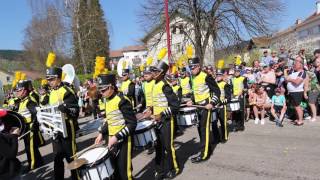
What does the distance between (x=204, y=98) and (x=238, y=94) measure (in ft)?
11.2

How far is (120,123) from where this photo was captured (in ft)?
16.9

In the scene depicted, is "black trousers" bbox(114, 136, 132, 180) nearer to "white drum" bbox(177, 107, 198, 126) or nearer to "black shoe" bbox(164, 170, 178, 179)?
"black shoe" bbox(164, 170, 178, 179)

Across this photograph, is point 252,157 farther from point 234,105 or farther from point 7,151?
point 7,151

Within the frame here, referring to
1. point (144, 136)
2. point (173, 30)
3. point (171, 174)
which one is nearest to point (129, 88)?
point (171, 174)

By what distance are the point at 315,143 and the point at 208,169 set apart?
285 centimetres

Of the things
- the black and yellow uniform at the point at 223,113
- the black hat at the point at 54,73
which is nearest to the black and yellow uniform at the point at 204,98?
the black and yellow uniform at the point at 223,113

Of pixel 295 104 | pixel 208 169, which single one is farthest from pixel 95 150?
pixel 295 104

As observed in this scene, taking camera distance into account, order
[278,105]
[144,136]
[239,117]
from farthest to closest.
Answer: [278,105] → [239,117] → [144,136]

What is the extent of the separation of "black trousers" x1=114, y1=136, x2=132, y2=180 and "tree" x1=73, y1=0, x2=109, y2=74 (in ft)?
103

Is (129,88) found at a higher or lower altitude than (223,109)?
higher

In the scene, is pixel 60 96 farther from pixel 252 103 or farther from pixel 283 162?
pixel 252 103

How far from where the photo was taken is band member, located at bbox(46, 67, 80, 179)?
234 inches

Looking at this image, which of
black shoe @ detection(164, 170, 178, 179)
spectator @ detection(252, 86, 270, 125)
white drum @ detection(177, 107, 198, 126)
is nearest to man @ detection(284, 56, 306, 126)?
spectator @ detection(252, 86, 270, 125)

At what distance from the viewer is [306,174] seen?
6.33m
